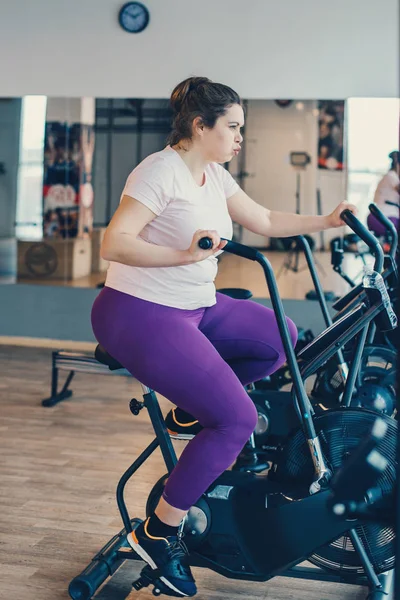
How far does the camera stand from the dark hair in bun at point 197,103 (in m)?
2.13

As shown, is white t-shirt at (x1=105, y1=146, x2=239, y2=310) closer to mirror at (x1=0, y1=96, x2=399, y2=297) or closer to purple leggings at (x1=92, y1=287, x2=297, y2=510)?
purple leggings at (x1=92, y1=287, x2=297, y2=510)

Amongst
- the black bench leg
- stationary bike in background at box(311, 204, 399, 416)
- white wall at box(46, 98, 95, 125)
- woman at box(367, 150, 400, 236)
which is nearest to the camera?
stationary bike in background at box(311, 204, 399, 416)

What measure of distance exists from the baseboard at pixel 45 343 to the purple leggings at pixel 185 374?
4.29 metres

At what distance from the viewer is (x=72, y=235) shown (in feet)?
21.0

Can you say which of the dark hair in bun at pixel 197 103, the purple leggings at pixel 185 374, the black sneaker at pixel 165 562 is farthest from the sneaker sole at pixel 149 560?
A: the dark hair in bun at pixel 197 103

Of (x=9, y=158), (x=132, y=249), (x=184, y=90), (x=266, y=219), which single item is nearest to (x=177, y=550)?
(x=132, y=249)

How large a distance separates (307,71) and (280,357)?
159 inches

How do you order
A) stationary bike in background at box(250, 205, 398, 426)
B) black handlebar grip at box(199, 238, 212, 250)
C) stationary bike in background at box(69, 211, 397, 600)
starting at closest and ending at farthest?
black handlebar grip at box(199, 238, 212, 250)
stationary bike in background at box(69, 211, 397, 600)
stationary bike in background at box(250, 205, 398, 426)

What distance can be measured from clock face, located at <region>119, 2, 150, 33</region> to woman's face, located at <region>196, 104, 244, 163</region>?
4.19m

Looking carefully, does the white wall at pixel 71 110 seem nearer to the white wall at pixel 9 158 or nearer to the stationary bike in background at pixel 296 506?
the white wall at pixel 9 158

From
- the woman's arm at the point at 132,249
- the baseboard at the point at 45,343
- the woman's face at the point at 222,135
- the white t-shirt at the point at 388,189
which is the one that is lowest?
the baseboard at the point at 45,343

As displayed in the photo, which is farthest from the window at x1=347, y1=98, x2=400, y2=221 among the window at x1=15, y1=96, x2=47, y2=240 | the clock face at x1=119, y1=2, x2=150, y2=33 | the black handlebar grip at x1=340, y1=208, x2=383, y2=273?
the black handlebar grip at x1=340, y1=208, x2=383, y2=273

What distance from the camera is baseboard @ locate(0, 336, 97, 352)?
640 cm

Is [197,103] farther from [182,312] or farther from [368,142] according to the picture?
[368,142]
